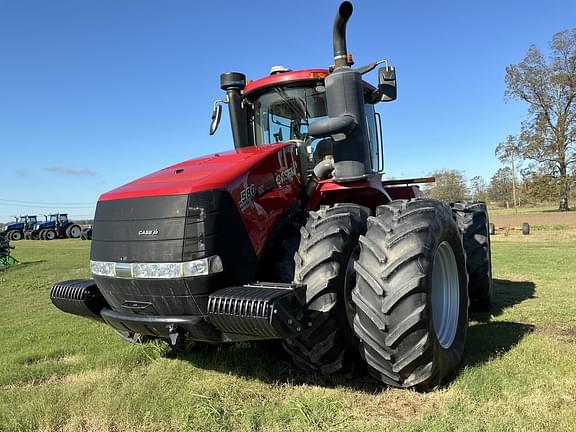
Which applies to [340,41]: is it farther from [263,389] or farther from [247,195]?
[263,389]

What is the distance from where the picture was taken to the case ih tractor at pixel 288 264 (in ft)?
11.2

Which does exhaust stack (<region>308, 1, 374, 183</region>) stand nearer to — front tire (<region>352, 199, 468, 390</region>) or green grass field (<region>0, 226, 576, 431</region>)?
front tire (<region>352, 199, 468, 390</region>)

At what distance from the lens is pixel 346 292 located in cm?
374

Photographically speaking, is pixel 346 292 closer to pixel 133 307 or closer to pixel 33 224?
pixel 133 307

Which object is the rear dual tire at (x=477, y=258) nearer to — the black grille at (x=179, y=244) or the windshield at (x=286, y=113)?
the windshield at (x=286, y=113)

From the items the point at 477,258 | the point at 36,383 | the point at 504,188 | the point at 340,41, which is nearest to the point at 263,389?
the point at 36,383

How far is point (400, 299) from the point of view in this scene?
11.2 ft

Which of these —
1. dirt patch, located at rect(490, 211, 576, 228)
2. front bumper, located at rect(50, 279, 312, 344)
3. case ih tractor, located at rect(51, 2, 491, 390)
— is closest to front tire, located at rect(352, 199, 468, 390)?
case ih tractor, located at rect(51, 2, 491, 390)

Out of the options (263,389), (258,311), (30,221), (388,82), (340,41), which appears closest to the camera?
(258,311)

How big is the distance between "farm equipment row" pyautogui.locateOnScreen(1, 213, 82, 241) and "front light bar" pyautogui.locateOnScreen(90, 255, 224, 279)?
44226 mm

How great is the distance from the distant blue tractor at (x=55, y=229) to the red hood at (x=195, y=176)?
43878 mm

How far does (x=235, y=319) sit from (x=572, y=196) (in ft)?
157

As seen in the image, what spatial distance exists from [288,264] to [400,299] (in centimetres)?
92

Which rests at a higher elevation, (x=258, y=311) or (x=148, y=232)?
(x=148, y=232)
